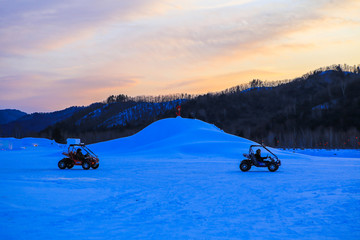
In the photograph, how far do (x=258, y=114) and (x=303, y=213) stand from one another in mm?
191764

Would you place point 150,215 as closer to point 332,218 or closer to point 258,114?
point 332,218

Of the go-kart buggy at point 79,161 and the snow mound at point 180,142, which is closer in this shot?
the go-kart buggy at point 79,161

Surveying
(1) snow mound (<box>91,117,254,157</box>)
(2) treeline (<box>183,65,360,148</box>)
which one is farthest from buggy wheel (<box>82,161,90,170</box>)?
(2) treeline (<box>183,65,360,148</box>)

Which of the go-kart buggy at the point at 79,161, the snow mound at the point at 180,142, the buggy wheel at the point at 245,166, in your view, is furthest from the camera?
the snow mound at the point at 180,142

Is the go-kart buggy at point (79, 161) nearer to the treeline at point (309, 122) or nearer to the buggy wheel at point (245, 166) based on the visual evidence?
the buggy wheel at point (245, 166)

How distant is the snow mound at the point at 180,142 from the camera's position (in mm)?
44188

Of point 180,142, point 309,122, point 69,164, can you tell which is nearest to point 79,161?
point 69,164

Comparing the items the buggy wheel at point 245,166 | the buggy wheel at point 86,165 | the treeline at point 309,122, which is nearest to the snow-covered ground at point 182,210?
the buggy wheel at point 245,166

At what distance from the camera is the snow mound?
44188 millimetres

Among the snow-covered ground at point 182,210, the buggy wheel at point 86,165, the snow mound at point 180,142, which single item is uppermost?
the snow mound at point 180,142

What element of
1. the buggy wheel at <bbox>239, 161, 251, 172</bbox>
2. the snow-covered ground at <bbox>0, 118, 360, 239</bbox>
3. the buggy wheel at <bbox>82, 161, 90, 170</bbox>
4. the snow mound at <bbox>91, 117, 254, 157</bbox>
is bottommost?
the snow-covered ground at <bbox>0, 118, 360, 239</bbox>

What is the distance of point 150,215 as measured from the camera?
9.30 meters

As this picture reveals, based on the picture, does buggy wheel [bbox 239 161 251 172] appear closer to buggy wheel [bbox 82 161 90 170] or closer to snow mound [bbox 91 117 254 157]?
buggy wheel [bbox 82 161 90 170]

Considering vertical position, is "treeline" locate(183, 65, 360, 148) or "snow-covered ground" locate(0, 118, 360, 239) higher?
"treeline" locate(183, 65, 360, 148)
